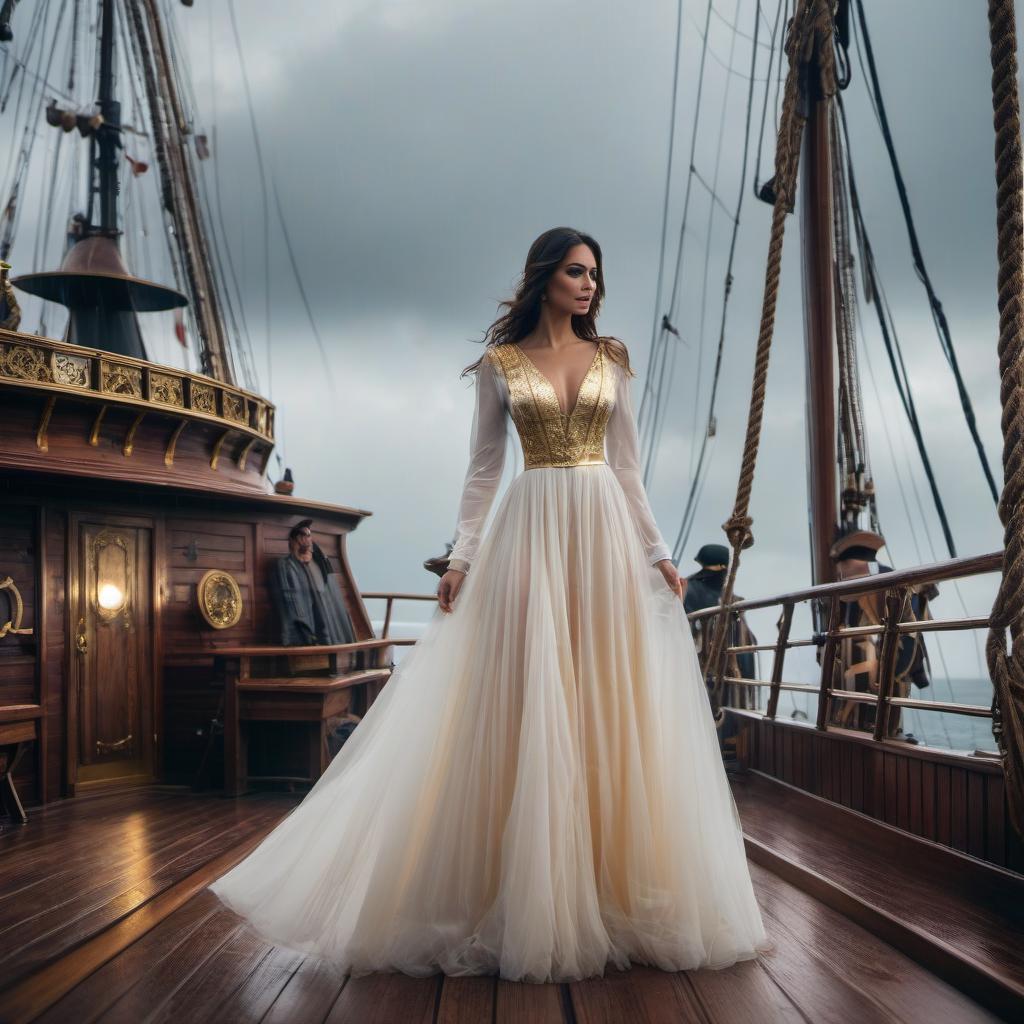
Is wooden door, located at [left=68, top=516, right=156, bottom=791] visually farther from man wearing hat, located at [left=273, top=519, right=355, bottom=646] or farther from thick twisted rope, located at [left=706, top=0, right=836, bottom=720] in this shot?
thick twisted rope, located at [left=706, top=0, right=836, bottom=720]

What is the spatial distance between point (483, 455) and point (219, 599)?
173 inches

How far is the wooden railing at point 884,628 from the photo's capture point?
2.38 m

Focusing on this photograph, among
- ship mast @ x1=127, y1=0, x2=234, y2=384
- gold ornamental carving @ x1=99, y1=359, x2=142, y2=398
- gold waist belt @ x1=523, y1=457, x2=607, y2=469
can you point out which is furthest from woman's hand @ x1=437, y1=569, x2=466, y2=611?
ship mast @ x1=127, y1=0, x2=234, y2=384

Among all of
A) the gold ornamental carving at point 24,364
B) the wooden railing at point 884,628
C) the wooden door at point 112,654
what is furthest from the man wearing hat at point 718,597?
the gold ornamental carving at point 24,364

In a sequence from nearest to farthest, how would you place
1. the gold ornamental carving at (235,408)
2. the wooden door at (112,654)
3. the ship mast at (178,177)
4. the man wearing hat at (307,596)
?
1. the wooden door at (112,654)
2. the man wearing hat at (307,596)
3. the gold ornamental carving at (235,408)
4. the ship mast at (178,177)

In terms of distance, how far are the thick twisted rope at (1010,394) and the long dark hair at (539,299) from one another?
2.81 feet

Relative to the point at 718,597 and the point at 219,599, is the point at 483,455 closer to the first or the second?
the point at 718,597

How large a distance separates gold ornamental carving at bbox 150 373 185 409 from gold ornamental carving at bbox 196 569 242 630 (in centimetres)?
116

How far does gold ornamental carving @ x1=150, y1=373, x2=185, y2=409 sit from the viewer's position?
5.95 metres

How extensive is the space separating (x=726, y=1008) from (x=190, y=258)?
33.2 ft

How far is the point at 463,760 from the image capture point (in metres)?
2.00

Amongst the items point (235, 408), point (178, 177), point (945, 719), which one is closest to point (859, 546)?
point (235, 408)

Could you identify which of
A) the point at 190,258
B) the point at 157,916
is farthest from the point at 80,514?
the point at 190,258

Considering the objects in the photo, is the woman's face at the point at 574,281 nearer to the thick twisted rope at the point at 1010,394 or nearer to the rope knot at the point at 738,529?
the thick twisted rope at the point at 1010,394
